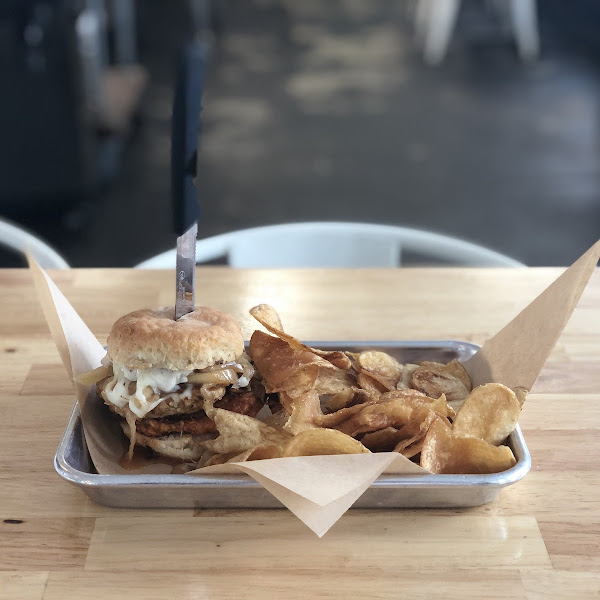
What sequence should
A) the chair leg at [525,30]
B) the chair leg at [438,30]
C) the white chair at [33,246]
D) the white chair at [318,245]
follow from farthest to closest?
1. the chair leg at [438,30]
2. the chair leg at [525,30]
3. the white chair at [318,245]
4. the white chair at [33,246]

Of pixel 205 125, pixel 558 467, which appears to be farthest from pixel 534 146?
pixel 558 467

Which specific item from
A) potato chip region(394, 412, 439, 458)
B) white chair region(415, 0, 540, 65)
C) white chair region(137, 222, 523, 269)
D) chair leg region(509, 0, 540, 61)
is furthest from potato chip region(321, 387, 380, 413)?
chair leg region(509, 0, 540, 61)

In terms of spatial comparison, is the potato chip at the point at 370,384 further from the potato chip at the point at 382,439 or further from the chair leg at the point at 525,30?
the chair leg at the point at 525,30

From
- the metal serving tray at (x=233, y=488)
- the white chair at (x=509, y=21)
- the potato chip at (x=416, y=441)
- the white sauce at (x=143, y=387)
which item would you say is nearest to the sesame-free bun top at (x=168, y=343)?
the white sauce at (x=143, y=387)

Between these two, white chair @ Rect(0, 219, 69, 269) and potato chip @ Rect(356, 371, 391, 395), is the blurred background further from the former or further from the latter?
potato chip @ Rect(356, 371, 391, 395)

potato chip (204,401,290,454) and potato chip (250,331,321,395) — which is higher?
potato chip (250,331,321,395)

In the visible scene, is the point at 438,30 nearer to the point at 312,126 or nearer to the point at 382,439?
the point at 312,126
